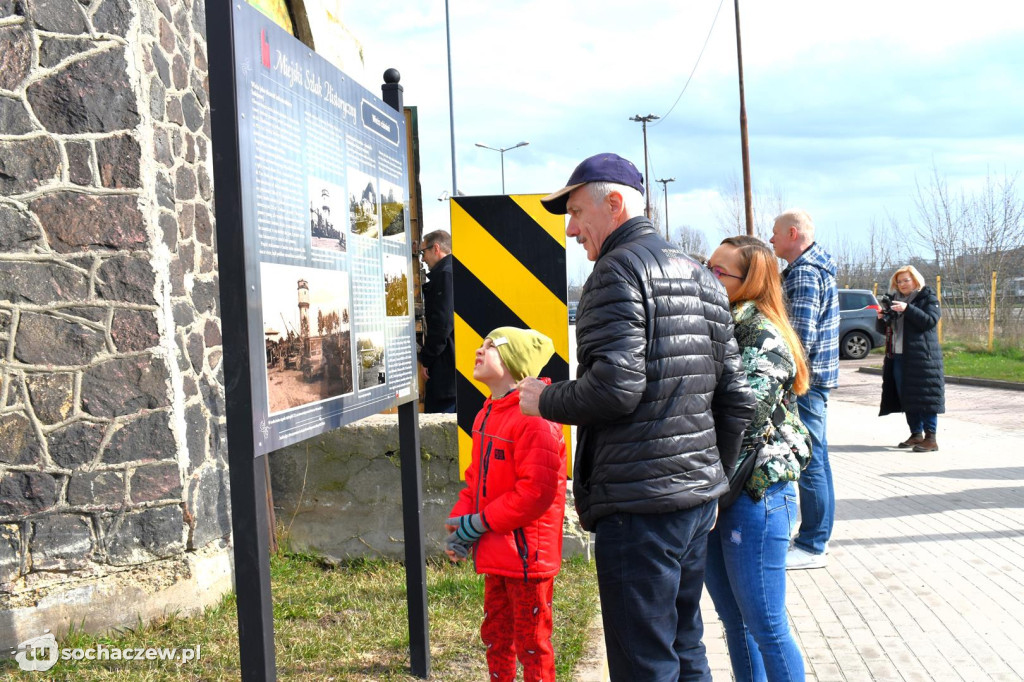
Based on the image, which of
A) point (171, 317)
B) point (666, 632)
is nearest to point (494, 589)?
point (666, 632)

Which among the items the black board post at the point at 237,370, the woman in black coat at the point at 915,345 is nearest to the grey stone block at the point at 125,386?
the black board post at the point at 237,370

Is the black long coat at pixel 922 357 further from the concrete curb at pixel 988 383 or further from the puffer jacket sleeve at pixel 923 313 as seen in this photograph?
the concrete curb at pixel 988 383

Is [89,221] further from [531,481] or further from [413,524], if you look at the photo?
[531,481]

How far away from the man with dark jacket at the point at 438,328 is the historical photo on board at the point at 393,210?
2918 millimetres

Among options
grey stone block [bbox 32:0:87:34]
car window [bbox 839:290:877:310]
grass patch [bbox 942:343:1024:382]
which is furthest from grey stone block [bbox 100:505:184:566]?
car window [bbox 839:290:877:310]

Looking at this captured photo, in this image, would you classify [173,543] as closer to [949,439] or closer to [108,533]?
[108,533]

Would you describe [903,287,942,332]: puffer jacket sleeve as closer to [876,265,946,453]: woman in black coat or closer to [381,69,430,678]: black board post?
[876,265,946,453]: woman in black coat

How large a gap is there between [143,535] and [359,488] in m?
1.39

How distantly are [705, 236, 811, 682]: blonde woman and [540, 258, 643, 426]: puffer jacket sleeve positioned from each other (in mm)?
769

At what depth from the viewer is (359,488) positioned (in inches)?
219

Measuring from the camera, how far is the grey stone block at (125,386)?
4.38 metres

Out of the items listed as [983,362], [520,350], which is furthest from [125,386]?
[983,362]

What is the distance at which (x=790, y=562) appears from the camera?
5492mm
